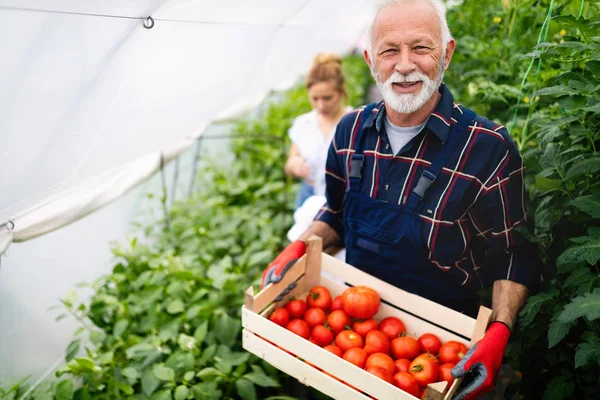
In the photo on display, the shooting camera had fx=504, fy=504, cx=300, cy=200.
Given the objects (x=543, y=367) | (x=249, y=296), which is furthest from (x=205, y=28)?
(x=543, y=367)

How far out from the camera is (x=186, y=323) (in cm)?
265

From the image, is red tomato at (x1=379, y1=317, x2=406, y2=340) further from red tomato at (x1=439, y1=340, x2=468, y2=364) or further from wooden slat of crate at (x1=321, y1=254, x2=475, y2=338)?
red tomato at (x1=439, y1=340, x2=468, y2=364)

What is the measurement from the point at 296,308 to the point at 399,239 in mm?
465

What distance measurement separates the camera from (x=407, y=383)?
155 cm

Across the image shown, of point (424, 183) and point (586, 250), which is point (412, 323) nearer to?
point (424, 183)

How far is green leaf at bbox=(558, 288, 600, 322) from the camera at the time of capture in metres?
1.29

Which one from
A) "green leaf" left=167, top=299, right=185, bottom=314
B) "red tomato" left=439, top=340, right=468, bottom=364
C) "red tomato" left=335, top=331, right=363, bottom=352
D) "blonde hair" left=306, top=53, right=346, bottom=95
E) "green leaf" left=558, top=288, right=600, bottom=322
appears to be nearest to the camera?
"green leaf" left=558, top=288, right=600, bottom=322

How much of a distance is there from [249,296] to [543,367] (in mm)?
1106

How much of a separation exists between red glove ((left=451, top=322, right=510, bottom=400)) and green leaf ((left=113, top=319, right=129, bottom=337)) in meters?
1.69

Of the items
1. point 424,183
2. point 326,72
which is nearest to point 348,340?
point 424,183

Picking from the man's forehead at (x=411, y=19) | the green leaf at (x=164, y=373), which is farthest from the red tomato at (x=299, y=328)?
the man's forehead at (x=411, y=19)

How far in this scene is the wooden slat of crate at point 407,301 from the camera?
5.68 ft

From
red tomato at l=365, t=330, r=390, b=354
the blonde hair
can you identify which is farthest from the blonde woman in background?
red tomato at l=365, t=330, r=390, b=354

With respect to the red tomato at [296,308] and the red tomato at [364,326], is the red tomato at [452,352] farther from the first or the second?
the red tomato at [296,308]
